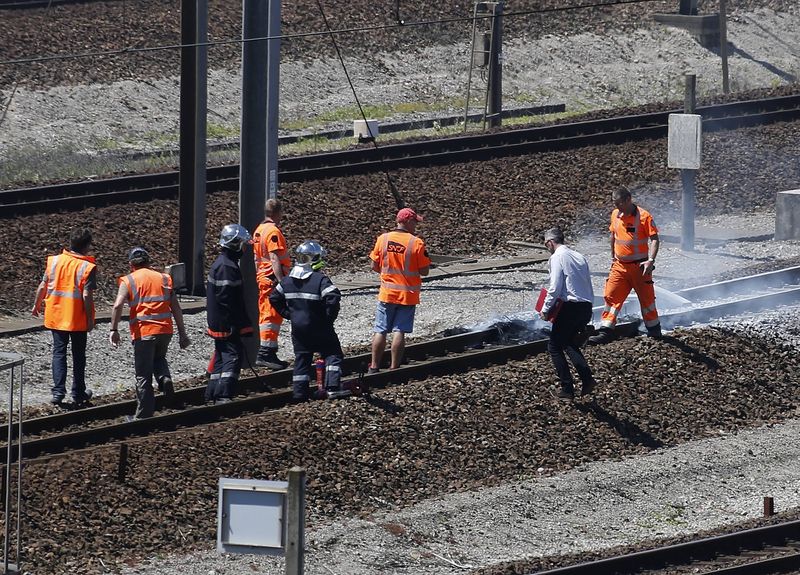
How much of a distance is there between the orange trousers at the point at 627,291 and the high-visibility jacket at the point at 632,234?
0.32 ft

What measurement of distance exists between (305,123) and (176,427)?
17.4 m

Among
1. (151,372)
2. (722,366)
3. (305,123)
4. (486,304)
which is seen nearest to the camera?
(151,372)

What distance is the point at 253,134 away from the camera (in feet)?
52.6

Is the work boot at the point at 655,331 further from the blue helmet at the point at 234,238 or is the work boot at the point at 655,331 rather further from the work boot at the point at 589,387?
the blue helmet at the point at 234,238

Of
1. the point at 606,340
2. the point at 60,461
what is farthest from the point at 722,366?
the point at 60,461

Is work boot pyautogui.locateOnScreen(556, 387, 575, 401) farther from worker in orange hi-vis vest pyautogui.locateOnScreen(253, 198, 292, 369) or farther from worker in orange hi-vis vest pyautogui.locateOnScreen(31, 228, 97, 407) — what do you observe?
worker in orange hi-vis vest pyautogui.locateOnScreen(31, 228, 97, 407)

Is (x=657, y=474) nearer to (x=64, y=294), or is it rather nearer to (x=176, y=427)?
(x=176, y=427)

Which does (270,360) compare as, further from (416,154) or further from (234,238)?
(416,154)

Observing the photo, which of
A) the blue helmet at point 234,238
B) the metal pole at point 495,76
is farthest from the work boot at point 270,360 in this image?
the metal pole at point 495,76

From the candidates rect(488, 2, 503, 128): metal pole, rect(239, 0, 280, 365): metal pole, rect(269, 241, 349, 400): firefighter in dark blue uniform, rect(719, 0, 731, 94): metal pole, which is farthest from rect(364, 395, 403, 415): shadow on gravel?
rect(719, 0, 731, 94): metal pole

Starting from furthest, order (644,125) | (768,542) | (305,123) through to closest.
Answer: (305,123) → (644,125) → (768,542)

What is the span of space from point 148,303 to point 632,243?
488cm

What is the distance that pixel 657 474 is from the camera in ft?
45.4

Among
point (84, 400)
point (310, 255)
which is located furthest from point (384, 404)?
point (84, 400)
